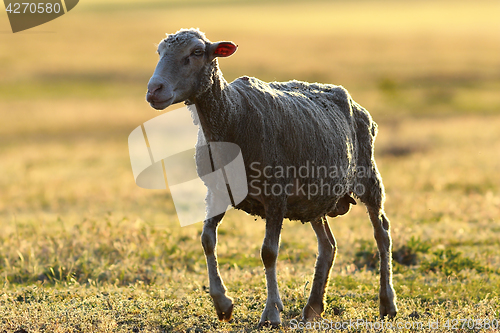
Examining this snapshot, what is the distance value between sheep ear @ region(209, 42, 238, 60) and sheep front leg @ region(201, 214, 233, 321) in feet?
5.54

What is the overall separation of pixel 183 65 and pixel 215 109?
0.58m

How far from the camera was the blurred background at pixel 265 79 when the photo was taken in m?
11.9

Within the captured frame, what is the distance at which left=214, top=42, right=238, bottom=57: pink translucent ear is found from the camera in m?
5.43

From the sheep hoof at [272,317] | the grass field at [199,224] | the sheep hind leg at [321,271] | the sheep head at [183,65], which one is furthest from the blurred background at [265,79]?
the sheep head at [183,65]

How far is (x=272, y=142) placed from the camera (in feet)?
19.7

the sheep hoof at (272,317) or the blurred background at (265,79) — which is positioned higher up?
the sheep hoof at (272,317)

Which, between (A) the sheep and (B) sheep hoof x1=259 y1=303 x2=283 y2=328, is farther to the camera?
(B) sheep hoof x1=259 y1=303 x2=283 y2=328

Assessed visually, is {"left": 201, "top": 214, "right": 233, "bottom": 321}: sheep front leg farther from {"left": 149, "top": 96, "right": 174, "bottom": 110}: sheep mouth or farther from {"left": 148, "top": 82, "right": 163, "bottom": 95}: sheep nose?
{"left": 148, "top": 82, "right": 163, "bottom": 95}: sheep nose

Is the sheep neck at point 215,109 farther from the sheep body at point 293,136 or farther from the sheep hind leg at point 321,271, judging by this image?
the sheep hind leg at point 321,271

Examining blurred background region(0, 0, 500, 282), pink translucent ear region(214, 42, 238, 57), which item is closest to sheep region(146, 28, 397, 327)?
pink translucent ear region(214, 42, 238, 57)

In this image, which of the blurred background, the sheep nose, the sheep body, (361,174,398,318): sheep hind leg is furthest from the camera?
the blurred background

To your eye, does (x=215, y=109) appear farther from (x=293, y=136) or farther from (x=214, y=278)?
(x=214, y=278)

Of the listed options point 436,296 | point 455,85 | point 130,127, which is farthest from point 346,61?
point 436,296

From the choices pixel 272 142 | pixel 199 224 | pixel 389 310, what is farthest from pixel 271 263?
pixel 199 224
